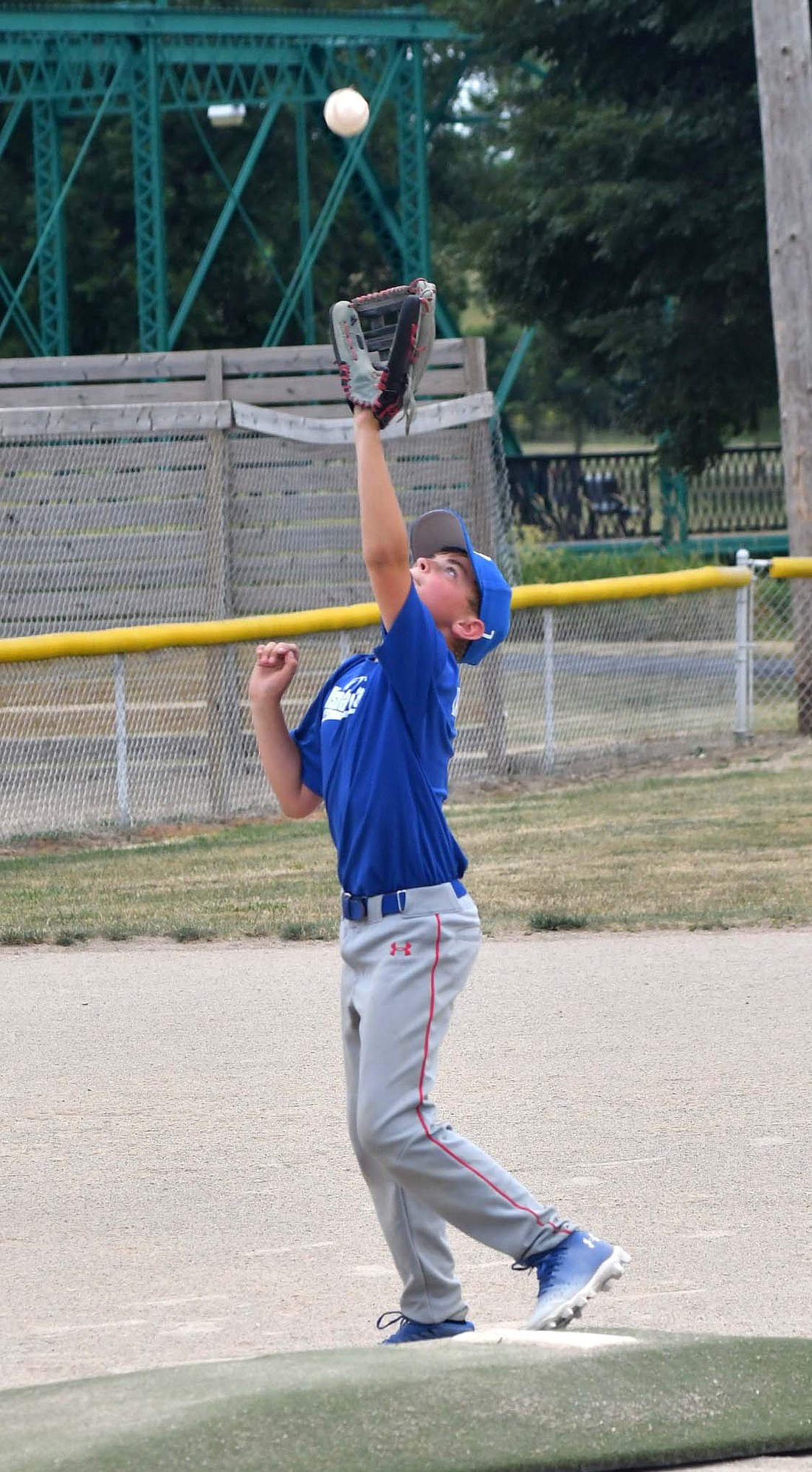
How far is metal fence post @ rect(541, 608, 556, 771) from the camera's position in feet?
40.7

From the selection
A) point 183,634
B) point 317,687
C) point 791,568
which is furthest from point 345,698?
point 791,568

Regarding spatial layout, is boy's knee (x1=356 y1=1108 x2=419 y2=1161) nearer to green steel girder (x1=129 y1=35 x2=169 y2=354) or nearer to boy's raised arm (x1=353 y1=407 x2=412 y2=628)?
boy's raised arm (x1=353 y1=407 x2=412 y2=628)

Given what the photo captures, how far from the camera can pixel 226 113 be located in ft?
92.6

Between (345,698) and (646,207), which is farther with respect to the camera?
(646,207)

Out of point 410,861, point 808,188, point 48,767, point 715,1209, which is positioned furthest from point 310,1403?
point 808,188

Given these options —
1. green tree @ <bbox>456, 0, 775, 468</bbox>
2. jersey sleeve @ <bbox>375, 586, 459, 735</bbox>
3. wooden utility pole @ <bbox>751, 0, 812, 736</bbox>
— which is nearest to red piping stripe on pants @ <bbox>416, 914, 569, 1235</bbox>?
jersey sleeve @ <bbox>375, 586, 459, 735</bbox>

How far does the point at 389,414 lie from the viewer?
363cm

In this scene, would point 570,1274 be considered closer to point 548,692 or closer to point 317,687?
point 317,687

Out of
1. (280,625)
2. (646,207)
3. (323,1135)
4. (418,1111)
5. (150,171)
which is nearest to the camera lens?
(418,1111)

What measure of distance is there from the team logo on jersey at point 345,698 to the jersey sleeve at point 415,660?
92mm

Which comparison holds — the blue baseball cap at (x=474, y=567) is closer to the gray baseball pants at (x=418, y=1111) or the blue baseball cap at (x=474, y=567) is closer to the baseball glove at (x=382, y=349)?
the baseball glove at (x=382, y=349)

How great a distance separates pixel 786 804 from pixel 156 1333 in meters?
7.63

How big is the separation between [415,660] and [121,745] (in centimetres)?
714

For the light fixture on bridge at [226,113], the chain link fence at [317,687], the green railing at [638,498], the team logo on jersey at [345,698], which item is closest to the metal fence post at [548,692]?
the chain link fence at [317,687]
